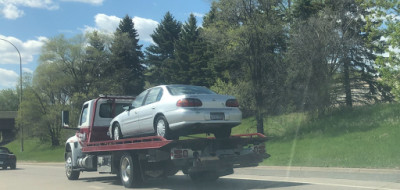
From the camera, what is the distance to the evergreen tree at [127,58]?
5303cm

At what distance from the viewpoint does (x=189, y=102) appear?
9.20m

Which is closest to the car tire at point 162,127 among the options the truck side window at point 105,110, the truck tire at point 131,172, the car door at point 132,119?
the car door at point 132,119

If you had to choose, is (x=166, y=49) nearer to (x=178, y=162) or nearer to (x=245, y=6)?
(x=245, y=6)

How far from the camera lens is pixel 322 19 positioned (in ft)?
87.0

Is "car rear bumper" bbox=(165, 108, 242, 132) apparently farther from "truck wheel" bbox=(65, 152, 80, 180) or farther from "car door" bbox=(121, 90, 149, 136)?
"truck wheel" bbox=(65, 152, 80, 180)

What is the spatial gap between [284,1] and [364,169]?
61.1 feet

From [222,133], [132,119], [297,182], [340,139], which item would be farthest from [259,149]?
[340,139]

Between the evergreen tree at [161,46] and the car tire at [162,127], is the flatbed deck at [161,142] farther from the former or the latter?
the evergreen tree at [161,46]

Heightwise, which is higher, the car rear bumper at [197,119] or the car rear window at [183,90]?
the car rear window at [183,90]

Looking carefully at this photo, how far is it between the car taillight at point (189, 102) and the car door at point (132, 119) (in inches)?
68.6

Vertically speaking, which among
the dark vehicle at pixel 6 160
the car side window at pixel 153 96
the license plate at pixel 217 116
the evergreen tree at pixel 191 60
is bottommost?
the dark vehicle at pixel 6 160

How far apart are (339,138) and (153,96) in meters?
12.9

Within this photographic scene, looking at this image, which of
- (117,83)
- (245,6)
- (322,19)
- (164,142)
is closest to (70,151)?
(164,142)

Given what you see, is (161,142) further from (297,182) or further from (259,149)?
(297,182)
